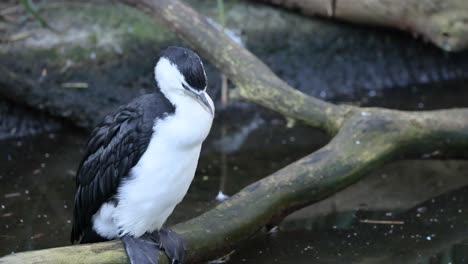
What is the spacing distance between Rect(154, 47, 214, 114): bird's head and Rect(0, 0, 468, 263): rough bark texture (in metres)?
0.68

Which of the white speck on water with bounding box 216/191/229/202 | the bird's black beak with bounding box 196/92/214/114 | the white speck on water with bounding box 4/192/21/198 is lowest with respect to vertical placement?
the white speck on water with bounding box 4/192/21/198

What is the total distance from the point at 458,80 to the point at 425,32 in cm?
86

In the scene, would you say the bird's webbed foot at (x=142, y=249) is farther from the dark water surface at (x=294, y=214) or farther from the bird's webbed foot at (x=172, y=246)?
the dark water surface at (x=294, y=214)

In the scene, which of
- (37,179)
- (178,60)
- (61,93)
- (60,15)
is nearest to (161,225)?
(178,60)

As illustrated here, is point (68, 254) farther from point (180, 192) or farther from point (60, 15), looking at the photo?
point (60, 15)

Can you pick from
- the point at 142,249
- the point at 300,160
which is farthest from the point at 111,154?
the point at 300,160

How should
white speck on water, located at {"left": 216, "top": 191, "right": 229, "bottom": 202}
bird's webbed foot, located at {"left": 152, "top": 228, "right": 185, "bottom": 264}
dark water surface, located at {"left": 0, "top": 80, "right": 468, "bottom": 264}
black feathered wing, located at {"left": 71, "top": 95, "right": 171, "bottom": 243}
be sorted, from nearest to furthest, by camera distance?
black feathered wing, located at {"left": 71, "top": 95, "right": 171, "bottom": 243} → bird's webbed foot, located at {"left": 152, "top": 228, "right": 185, "bottom": 264} → dark water surface, located at {"left": 0, "top": 80, "right": 468, "bottom": 264} → white speck on water, located at {"left": 216, "top": 191, "right": 229, "bottom": 202}

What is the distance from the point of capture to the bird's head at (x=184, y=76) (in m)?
3.29

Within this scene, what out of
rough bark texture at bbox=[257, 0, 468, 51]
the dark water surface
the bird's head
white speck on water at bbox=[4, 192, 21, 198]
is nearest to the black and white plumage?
the bird's head

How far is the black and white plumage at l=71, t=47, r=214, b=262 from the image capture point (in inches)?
131

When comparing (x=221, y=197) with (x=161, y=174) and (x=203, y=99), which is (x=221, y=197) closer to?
(x=161, y=174)

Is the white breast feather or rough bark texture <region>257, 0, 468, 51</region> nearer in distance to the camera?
the white breast feather

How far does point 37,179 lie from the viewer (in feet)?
16.6

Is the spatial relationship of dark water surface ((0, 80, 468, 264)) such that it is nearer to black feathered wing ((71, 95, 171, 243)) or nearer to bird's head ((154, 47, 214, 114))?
black feathered wing ((71, 95, 171, 243))
